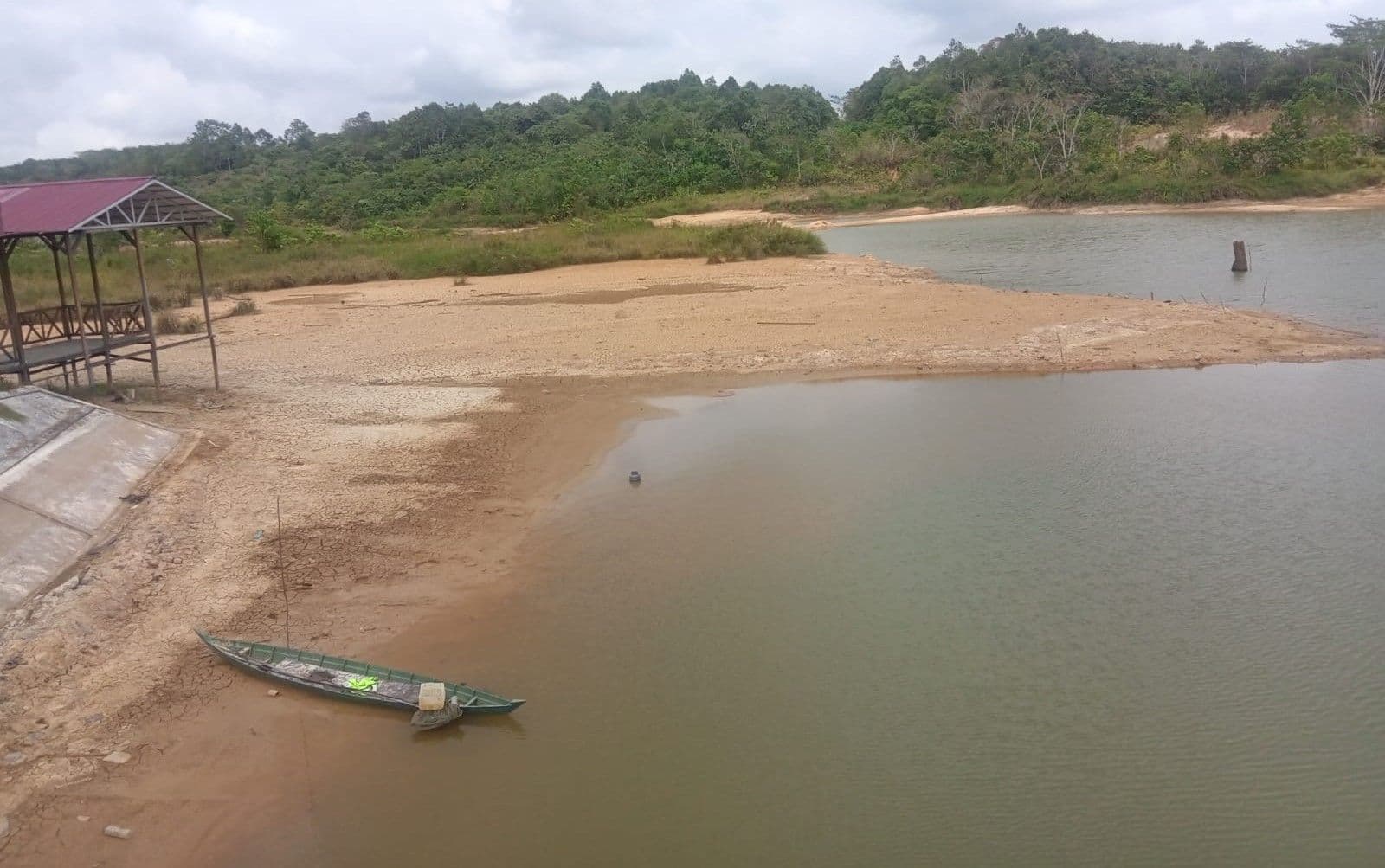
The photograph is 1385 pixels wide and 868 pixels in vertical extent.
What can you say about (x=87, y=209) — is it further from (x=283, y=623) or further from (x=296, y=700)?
(x=296, y=700)

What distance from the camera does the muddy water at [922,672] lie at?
5.87 meters

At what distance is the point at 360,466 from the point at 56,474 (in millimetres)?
3136

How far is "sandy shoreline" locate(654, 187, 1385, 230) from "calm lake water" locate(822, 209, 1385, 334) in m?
2.09

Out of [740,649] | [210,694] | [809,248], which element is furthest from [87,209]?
[809,248]

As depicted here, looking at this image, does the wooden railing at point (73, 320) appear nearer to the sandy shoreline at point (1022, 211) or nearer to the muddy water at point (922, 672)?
the muddy water at point (922, 672)

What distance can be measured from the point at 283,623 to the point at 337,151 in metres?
75.6

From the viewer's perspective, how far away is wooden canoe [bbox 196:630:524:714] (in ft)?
23.0

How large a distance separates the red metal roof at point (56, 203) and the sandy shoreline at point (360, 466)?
278 centimetres

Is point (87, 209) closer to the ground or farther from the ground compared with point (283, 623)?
farther from the ground

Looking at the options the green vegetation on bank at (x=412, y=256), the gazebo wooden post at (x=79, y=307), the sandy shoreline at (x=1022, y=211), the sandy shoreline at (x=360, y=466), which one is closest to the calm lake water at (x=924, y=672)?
the sandy shoreline at (x=360, y=466)

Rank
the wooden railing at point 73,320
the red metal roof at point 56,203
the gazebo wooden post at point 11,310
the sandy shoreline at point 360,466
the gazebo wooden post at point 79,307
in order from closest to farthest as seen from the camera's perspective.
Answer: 1. the sandy shoreline at point 360,466
2. the red metal roof at point 56,203
3. the gazebo wooden post at point 11,310
4. the gazebo wooden post at point 79,307
5. the wooden railing at point 73,320

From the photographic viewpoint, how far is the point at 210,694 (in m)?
7.20

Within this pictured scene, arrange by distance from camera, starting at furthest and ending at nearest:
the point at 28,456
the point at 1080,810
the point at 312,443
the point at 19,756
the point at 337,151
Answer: the point at 337,151 < the point at 312,443 < the point at 28,456 < the point at 19,756 < the point at 1080,810

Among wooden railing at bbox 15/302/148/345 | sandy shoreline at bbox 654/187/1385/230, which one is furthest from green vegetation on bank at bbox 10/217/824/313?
wooden railing at bbox 15/302/148/345
